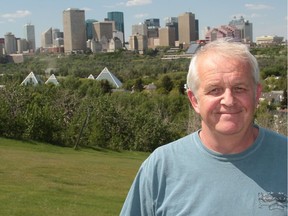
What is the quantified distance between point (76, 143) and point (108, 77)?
46585mm

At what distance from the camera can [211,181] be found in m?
1.90

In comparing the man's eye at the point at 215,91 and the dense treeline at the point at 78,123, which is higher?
the man's eye at the point at 215,91

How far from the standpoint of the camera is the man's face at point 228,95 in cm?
190

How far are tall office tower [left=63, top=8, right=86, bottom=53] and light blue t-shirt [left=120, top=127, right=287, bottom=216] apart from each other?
158207mm

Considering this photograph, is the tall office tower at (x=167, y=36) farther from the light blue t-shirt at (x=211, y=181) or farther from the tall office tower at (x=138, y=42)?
the light blue t-shirt at (x=211, y=181)

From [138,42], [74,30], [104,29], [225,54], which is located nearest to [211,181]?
[225,54]

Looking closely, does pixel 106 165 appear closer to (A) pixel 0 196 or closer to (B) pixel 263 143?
(A) pixel 0 196

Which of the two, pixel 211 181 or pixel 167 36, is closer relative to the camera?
pixel 211 181

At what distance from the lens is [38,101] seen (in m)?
32.6

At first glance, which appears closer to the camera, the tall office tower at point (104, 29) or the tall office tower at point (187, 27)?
the tall office tower at point (187, 27)

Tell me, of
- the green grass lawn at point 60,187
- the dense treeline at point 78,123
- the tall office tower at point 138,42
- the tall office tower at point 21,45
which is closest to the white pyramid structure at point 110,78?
the dense treeline at point 78,123

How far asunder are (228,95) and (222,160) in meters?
0.26

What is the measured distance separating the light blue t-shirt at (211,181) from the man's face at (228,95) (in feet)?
0.37

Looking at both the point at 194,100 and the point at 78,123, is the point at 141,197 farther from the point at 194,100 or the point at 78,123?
the point at 78,123
